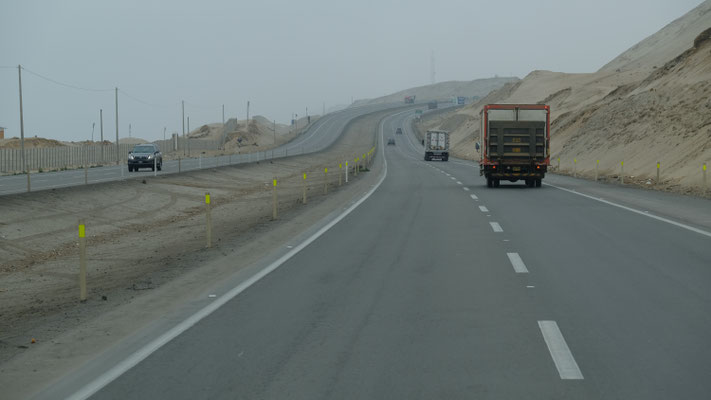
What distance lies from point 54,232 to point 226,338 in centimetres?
1821

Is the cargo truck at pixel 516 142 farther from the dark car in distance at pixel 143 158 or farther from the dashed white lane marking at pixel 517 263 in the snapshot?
the dark car in distance at pixel 143 158

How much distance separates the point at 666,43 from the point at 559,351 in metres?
151

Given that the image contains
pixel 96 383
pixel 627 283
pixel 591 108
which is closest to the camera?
pixel 96 383

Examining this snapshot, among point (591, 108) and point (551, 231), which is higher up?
point (591, 108)

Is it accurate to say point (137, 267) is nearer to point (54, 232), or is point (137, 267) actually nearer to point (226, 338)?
point (226, 338)

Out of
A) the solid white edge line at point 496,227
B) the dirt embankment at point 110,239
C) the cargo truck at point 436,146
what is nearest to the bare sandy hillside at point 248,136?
the cargo truck at point 436,146

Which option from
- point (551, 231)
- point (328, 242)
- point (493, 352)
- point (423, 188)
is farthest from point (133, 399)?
point (423, 188)

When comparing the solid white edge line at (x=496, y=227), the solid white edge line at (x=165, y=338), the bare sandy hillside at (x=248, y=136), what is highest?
the bare sandy hillside at (x=248, y=136)

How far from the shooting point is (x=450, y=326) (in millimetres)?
7988

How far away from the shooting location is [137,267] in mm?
15078

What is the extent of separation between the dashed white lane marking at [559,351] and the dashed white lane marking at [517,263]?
347 centimetres

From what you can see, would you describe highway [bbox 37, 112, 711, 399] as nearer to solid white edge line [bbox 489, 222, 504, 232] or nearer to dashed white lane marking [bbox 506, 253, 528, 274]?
dashed white lane marking [bbox 506, 253, 528, 274]

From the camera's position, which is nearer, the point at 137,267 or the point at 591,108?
the point at 137,267

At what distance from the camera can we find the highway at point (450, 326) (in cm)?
602
